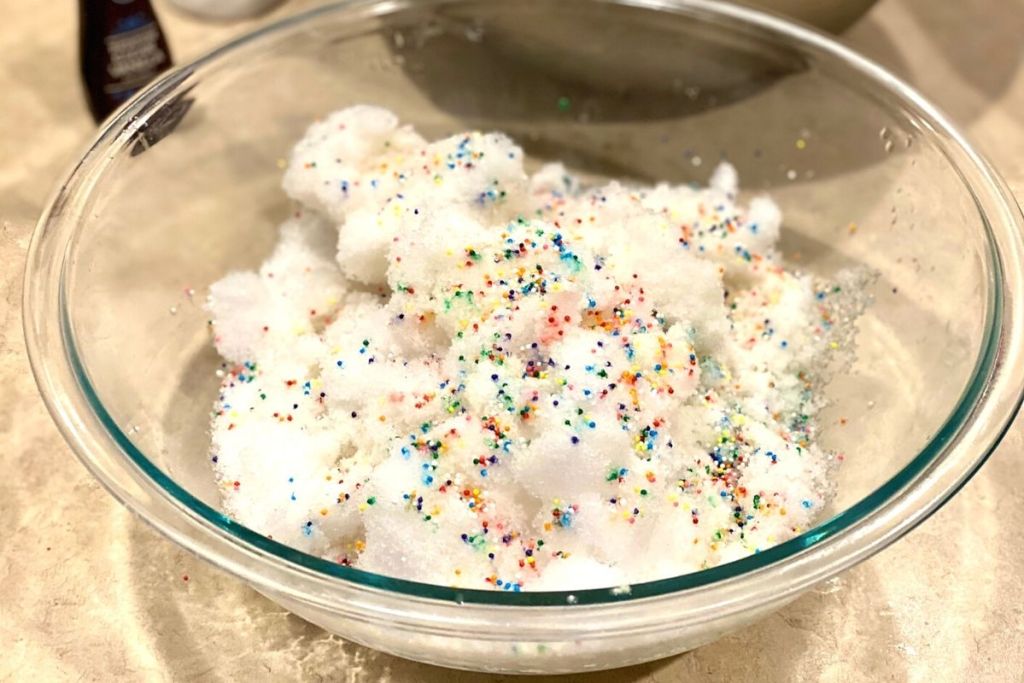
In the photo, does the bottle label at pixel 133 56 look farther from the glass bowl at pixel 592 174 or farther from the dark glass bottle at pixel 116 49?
the glass bowl at pixel 592 174

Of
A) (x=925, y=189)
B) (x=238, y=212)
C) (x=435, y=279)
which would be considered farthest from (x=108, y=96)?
(x=925, y=189)

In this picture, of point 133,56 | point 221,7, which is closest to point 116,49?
point 133,56

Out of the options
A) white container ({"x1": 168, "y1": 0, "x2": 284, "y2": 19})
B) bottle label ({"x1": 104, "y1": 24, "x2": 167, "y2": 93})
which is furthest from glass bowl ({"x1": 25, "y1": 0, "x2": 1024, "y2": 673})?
white container ({"x1": 168, "y1": 0, "x2": 284, "y2": 19})

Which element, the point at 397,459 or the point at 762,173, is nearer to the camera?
the point at 397,459

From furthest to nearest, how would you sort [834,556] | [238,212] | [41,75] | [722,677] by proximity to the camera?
1. [41,75]
2. [238,212]
3. [722,677]
4. [834,556]

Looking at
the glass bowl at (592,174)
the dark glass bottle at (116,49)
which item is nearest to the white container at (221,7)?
the dark glass bottle at (116,49)

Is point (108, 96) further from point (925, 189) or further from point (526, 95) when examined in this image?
point (925, 189)
